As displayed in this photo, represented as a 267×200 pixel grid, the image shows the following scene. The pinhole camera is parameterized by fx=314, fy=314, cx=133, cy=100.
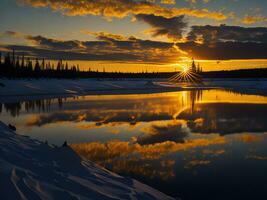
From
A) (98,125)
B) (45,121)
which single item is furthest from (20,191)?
(45,121)

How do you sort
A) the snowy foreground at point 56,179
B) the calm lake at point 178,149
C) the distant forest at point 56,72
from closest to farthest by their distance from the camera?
the snowy foreground at point 56,179 → the calm lake at point 178,149 → the distant forest at point 56,72

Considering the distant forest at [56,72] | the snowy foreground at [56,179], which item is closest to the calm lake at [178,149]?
the snowy foreground at [56,179]

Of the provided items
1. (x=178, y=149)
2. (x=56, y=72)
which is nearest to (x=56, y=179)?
(x=178, y=149)

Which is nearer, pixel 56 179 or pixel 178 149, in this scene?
pixel 56 179

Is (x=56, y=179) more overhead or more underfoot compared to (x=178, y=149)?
more overhead

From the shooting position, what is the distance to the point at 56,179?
305 inches

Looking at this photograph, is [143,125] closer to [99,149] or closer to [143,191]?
[99,149]

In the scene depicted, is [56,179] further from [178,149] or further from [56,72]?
[56,72]

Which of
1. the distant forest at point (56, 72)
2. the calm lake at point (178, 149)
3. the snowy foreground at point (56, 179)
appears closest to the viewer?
the snowy foreground at point (56, 179)

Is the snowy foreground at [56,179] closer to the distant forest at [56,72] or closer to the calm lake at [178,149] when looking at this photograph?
the calm lake at [178,149]

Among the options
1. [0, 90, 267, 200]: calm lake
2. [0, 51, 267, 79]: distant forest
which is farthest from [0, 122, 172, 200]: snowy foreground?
[0, 51, 267, 79]: distant forest

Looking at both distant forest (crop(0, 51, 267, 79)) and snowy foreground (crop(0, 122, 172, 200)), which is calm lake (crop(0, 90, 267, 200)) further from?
distant forest (crop(0, 51, 267, 79))

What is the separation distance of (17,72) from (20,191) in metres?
87.8

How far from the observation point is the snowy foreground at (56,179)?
21.1ft
